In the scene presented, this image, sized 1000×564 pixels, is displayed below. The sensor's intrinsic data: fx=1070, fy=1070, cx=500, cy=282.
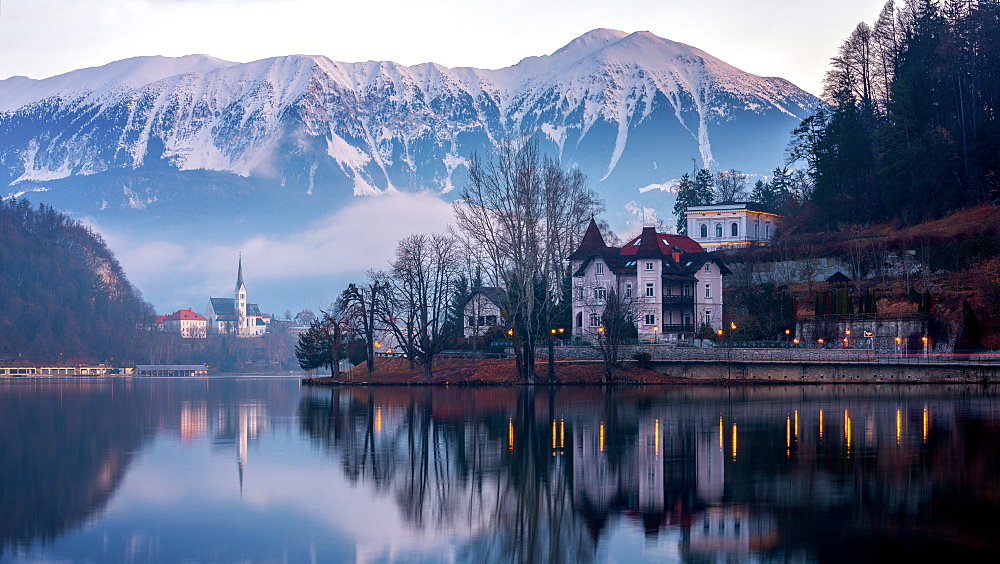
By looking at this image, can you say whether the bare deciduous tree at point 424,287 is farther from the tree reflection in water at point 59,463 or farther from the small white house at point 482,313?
the tree reflection in water at point 59,463

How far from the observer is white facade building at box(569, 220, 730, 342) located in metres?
86.4

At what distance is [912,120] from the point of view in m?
92.4

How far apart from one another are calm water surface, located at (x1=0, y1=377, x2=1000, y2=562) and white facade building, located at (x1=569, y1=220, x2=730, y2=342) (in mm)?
40911

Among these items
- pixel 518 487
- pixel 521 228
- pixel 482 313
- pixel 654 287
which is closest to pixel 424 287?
pixel 521 228

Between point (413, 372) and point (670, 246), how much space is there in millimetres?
29078

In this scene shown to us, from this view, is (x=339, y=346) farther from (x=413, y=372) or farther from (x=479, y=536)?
(x=479, y=536)

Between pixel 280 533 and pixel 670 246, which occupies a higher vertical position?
pixel 670 246

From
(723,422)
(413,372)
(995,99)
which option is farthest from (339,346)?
(995,99)

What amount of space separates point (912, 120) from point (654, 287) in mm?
27838

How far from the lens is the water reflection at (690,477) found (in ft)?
61.6

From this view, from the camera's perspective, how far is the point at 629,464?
2789cm

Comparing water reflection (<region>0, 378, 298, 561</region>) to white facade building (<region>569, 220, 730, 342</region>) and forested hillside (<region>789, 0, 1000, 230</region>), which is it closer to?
white facade building (<region>569, 220, 730, 342</region>)

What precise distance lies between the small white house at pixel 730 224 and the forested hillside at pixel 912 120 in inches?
330

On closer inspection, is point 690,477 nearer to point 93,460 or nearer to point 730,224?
point 93,460
